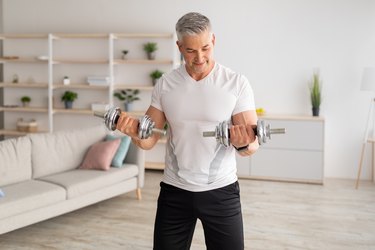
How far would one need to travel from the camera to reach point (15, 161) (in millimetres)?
3730

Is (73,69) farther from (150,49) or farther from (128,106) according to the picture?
(150,49)

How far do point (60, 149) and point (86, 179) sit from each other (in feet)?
1.58

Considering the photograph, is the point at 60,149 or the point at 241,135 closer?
the point at 241,135

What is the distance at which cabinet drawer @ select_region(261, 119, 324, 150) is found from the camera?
5.28 metres

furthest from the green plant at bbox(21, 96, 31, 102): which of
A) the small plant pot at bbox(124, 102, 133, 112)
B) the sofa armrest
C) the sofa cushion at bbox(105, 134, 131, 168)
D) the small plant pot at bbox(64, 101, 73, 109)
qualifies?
the sofa armrest

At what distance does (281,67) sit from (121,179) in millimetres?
2643

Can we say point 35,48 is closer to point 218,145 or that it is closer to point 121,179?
point 121,179

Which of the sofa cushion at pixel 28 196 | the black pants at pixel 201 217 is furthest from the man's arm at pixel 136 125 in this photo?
the sofa cushion at pixel 28 196

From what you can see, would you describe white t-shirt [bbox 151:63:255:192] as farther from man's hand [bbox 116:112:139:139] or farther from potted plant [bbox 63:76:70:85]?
potted plant [bbox 63:76:70:85]

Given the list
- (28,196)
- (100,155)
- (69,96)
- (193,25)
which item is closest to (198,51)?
(193,25)

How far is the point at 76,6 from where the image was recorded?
6.33 meters

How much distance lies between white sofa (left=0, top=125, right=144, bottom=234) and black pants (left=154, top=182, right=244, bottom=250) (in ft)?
6.30

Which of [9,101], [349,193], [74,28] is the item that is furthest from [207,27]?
[9,101]

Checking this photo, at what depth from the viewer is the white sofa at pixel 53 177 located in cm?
335
